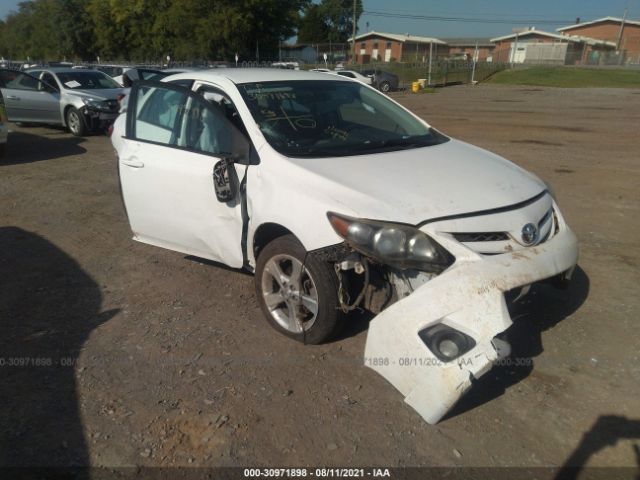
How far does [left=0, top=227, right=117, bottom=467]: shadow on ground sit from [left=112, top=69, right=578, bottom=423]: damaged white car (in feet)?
2.75

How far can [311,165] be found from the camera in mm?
3367

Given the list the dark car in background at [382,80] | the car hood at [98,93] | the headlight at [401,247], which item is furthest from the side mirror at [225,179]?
the dark car in background at [382,80]

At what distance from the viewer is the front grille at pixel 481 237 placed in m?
2.93

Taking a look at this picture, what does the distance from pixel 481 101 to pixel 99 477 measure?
24.6 m

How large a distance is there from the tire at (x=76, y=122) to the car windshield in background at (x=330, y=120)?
9646mm

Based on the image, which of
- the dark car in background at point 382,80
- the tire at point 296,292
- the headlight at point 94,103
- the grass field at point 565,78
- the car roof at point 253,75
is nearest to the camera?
the tire at point 296,292

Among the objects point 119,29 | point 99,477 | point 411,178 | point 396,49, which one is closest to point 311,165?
point 411,178

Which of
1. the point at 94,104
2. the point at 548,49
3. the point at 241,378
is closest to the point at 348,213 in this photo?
the point at 241,378

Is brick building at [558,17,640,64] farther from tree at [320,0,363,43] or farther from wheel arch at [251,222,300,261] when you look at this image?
wheel arch at [251,222,300,261]

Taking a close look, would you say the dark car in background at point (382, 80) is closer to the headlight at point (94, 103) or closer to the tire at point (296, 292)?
the headlight at point (94, 103)

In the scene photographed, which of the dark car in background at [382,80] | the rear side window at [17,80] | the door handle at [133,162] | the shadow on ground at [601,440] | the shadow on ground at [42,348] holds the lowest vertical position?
the dark car in background at [382,80]

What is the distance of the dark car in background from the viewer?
31.2 metres

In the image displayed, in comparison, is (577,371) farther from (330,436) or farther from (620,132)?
(620,132)

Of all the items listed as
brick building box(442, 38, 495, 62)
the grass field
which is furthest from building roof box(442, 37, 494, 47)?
the grass field
